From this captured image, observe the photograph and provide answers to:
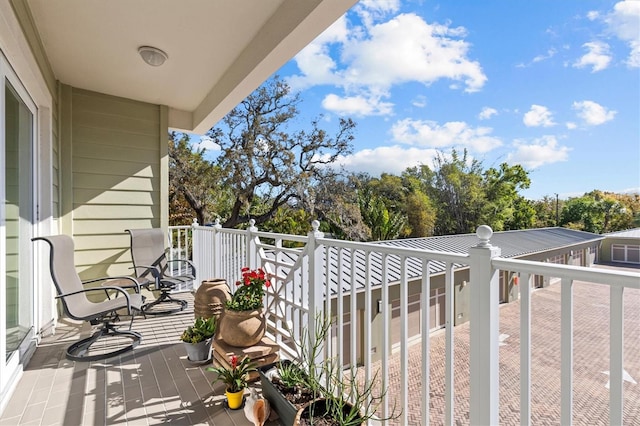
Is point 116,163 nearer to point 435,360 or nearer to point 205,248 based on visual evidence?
point 205,248

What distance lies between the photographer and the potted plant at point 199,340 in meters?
2.60

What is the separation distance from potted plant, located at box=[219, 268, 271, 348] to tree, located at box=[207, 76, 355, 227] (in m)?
9.42

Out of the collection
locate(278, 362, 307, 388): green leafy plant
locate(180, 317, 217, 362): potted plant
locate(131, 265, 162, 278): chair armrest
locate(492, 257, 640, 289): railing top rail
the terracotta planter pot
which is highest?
locate(492, 257, 640, 289): railing top rail

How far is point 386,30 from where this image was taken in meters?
14.1

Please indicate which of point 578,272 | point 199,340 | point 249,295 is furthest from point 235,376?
point 578,272

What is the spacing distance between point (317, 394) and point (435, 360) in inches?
338

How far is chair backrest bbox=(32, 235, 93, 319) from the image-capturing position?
259 centimetres

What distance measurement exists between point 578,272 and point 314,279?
152 centimetres

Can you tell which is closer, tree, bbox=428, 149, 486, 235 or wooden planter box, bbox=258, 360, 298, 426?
wooden planter box, bbox=258, 360, 298, 426

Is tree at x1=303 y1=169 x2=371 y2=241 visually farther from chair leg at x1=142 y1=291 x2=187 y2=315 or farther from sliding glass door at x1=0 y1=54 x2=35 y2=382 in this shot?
sliding glass door at x1=0 y1=54 x2=35 y2=382

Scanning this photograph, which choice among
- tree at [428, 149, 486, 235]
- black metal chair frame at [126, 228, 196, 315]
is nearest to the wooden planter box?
black metal chair frame at [126, 228, 196, 315]

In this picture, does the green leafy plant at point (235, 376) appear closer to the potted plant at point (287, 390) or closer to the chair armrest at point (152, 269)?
the potted plant at point (287, 390)

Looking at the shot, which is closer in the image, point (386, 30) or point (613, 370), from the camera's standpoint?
point (613, 370)

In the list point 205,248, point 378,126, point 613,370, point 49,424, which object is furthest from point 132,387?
point 378,126
